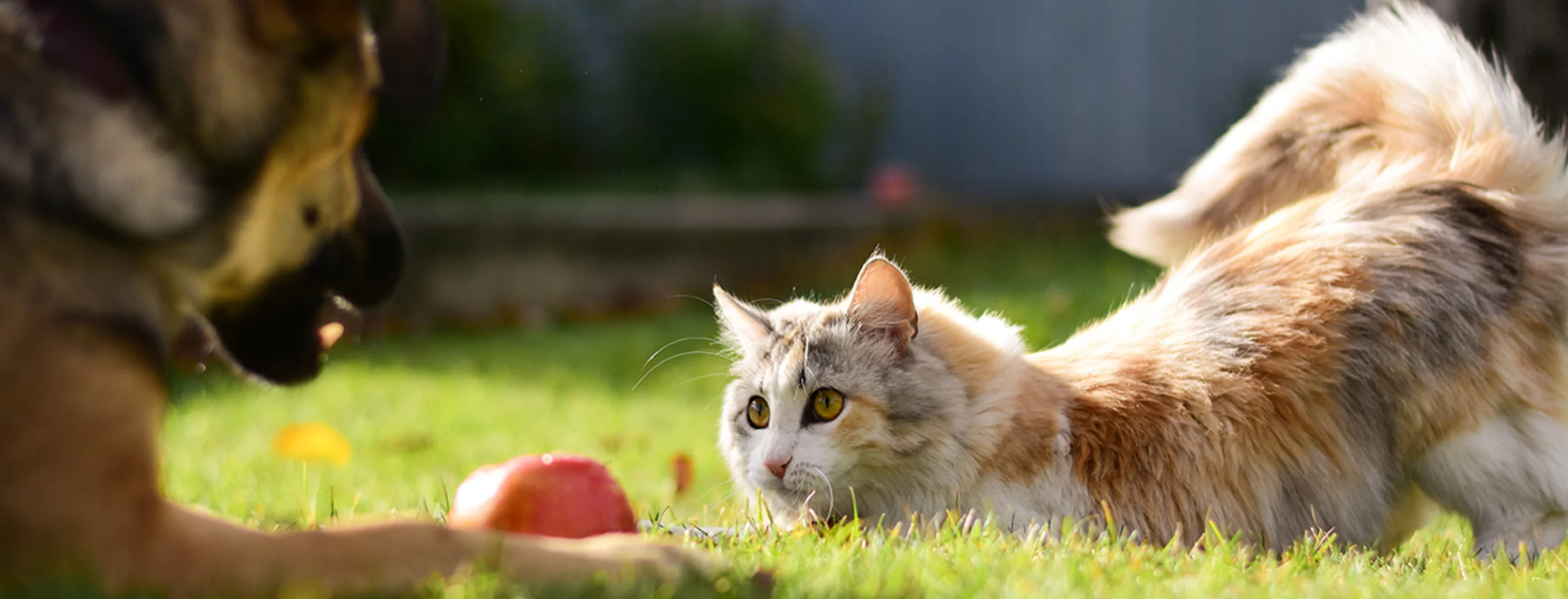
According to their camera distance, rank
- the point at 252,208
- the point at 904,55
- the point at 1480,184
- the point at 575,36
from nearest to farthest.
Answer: the point at 252,208 → the point at 1480,184 → the point at 575,36 → the point at 904,55

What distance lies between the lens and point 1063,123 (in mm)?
10445

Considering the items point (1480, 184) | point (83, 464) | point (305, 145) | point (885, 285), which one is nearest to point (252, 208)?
point (305, 145)

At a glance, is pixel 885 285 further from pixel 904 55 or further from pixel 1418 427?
pixel 904 55

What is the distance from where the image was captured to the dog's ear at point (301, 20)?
2.23 meters

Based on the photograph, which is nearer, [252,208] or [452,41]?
[252,208]

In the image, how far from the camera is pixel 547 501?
2578 mm

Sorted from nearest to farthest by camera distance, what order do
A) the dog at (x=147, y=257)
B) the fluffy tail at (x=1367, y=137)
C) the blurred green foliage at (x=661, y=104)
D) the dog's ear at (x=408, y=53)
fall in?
the dog at (x=147, y=257)
the dog's ear at (x=408, y=53)
the fluffy tail at (x=1367, y=137)
the blurred green foliage at (x=661, y=104)

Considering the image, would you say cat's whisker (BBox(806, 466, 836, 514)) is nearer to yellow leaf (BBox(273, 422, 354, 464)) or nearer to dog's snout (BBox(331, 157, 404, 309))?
dog's snout (BBox(331, 157, 404, 309))

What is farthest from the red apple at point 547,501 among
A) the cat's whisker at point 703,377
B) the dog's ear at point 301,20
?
the dog's ear at point 301,20

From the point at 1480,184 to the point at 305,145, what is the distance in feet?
8.76

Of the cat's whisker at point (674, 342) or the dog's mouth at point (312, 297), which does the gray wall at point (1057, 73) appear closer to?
the cat's whisker at point (674, 342)

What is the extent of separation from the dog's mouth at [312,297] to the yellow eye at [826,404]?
0.92 metres

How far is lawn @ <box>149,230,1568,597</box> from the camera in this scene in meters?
2.30

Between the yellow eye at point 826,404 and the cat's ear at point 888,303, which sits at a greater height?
the cat's ear at point 888,303
